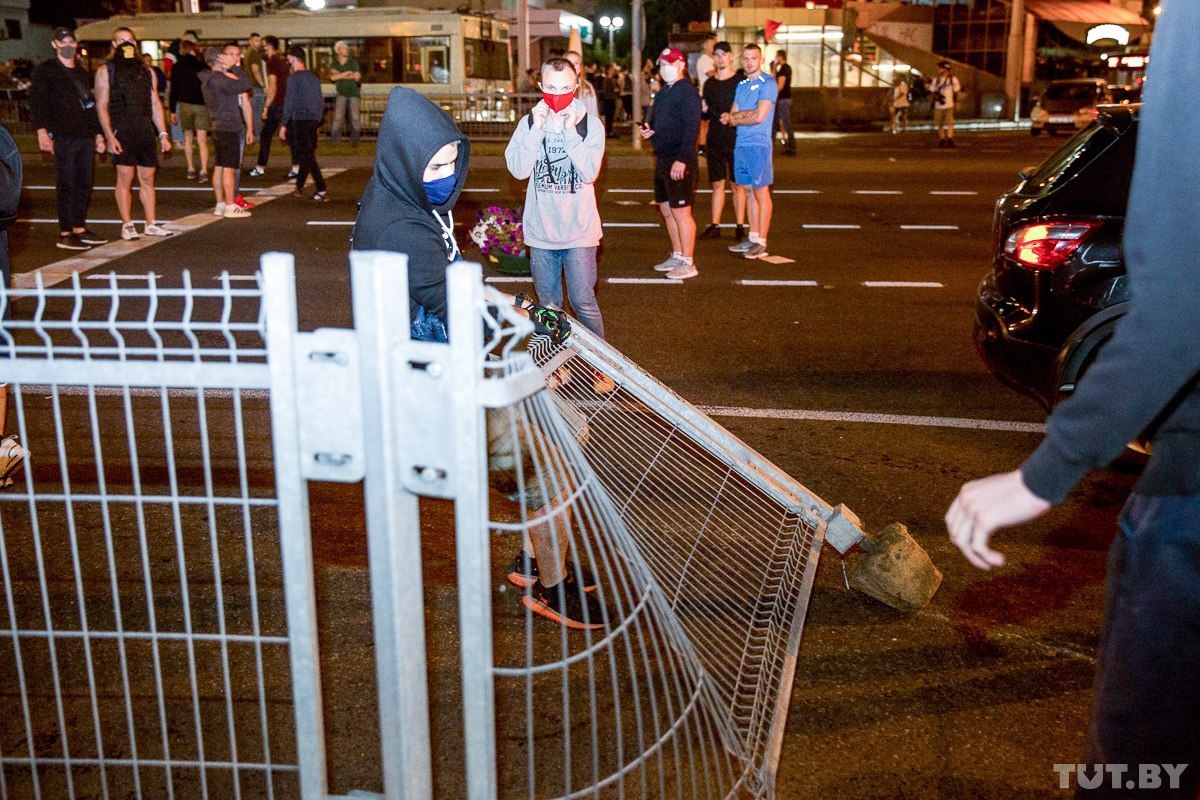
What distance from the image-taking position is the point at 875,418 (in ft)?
19.9

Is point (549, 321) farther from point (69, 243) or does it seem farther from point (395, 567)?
point (69, 243)

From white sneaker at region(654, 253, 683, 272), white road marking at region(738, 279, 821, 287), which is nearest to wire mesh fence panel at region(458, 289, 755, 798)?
white road marking at region(738, 279, 821, 287)

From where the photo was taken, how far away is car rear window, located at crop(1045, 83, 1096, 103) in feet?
101

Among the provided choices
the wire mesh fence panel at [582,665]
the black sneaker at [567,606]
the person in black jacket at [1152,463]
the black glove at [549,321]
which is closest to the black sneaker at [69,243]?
the wire mesh fence panel at [582,665]

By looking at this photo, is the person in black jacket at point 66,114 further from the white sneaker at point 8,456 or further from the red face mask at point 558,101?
the white sneaker at point 8,456

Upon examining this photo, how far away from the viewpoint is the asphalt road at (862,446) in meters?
3.23

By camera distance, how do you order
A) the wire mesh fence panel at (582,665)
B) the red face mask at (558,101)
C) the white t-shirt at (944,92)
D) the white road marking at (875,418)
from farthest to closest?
the white t-shirt at (944,92) < the red face mask at (558,101) < the white road marking at (875,418) < the wire mesh fence panel at (582,665)

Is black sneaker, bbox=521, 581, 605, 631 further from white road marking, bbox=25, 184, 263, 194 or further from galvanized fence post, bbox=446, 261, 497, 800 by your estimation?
white road marking, bbox=25, 184, 263, 194

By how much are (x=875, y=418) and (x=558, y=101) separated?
246cm

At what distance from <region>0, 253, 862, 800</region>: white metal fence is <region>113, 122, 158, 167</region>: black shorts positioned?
5154mm

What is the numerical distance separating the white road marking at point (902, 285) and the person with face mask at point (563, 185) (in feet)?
12.4

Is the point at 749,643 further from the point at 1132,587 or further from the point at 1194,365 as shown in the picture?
the point at 1194,365

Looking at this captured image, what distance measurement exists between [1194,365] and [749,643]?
2.30 metres

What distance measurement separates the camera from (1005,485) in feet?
5.68
